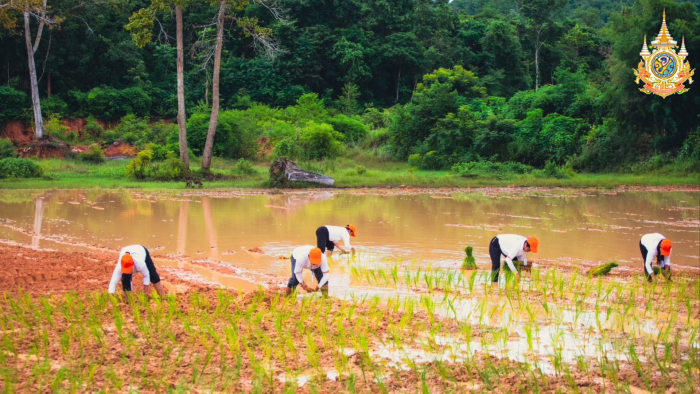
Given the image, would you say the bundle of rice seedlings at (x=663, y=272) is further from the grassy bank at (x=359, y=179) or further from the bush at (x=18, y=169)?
the bush at (x=18, y=169)

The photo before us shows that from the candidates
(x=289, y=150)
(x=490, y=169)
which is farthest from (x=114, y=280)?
(x=490, y=169)

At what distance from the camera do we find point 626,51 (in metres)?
24.0

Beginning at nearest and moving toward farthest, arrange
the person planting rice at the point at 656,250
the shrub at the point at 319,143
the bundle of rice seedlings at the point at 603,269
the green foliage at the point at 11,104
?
1. the person planting rice at the point at 656,250
2. the bundle of rice seedlings at the point at 603,269
3. the shrub at the point at 319,143
4. the green foliage at the point at 11,104

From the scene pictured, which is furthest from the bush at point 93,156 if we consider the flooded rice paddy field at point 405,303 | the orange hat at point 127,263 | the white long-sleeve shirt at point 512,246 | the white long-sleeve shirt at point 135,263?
the white long-sleeve shirt at point 512,246

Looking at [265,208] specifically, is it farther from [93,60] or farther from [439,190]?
[93,60]

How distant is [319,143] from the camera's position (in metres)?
26.2

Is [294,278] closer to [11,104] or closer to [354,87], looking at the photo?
[11,104]

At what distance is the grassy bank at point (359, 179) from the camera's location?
74.5ft

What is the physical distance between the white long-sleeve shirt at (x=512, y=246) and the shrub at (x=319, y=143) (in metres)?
16.9

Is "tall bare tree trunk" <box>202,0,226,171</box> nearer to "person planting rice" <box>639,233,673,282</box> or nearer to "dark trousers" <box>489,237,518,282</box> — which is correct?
"dark trousers" <box>489,237,518,282</box>

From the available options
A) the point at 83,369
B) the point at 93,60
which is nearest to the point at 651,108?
the point at 83,369

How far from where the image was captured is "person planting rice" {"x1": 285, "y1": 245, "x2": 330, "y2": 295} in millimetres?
8086

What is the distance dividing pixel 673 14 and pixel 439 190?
409 inches

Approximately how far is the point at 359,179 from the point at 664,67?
11.0 metres
